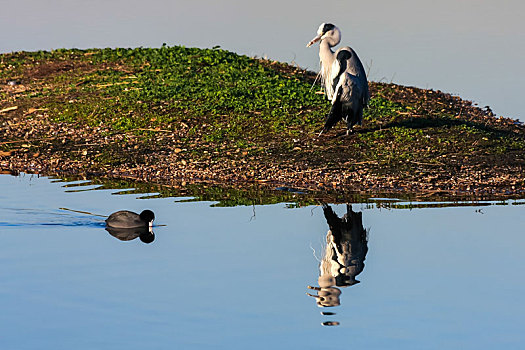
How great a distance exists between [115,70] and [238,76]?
3653 millimetres

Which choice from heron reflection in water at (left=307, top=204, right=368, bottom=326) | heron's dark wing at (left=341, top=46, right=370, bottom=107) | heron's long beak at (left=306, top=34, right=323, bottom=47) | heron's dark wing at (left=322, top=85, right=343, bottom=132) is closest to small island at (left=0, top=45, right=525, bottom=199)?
heron's dark wing at (left=322, top=85, right=343, bottom=132)

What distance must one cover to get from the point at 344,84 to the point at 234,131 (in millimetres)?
2811

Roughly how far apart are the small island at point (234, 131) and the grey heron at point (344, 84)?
541 millimetres

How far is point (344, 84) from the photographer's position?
17.3 metres

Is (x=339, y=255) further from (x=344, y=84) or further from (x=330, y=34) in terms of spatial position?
(x=330, y=34)

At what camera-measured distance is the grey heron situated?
685 inches

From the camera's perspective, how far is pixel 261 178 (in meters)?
16.1

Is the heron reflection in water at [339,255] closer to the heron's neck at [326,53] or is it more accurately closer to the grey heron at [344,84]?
the grey heron at [344,84]

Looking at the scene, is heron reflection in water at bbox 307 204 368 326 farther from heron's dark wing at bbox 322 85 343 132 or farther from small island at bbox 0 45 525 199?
heron's dark wing at bbox 322 85 343 132

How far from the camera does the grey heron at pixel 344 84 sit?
1741 centimetres

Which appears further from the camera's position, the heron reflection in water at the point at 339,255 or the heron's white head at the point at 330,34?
the heron's white head at the point at 330,34

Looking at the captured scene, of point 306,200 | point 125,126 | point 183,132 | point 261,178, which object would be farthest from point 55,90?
point 306,200

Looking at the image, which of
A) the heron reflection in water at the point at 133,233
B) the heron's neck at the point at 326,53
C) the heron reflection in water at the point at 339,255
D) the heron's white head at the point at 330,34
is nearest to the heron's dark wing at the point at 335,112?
the heron's neck at the point at 326,53

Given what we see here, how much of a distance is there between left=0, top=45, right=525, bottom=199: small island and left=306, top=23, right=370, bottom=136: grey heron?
541 mm
